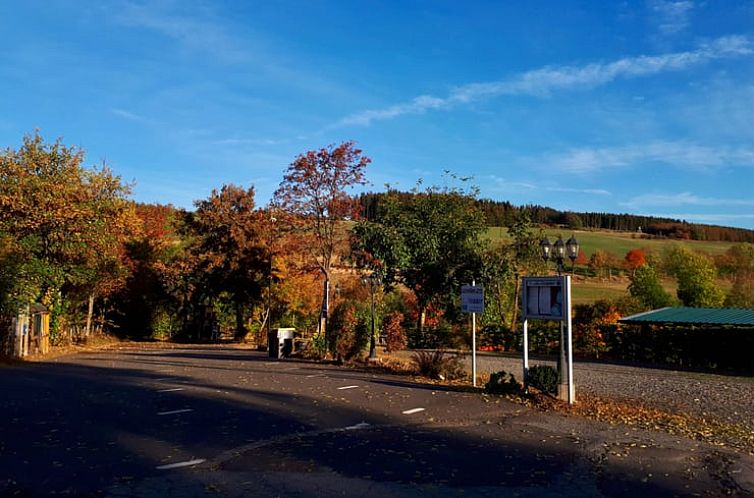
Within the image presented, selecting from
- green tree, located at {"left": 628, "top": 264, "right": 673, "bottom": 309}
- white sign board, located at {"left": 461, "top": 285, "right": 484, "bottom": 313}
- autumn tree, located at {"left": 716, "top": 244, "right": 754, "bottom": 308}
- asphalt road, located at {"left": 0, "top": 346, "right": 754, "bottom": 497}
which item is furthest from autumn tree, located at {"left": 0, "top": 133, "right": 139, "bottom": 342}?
autumn tree, located at {"left": 716, "top": 244, "right": 754, "bottom": 308}

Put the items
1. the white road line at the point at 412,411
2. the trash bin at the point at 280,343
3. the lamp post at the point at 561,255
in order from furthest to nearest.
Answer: the trash bin at the point at 280,343 → the lamp post at the point at 561,255 → the white road line at the point at 412,411

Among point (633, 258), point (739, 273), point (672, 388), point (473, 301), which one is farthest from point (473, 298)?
point (633, 258)

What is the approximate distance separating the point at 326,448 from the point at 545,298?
6705 mm

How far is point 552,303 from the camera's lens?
13.1m

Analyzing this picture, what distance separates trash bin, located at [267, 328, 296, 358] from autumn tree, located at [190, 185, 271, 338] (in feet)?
44.4

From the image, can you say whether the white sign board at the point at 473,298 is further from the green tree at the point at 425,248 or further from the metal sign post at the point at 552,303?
the green tree at the point at 425,248

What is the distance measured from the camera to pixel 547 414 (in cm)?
1139

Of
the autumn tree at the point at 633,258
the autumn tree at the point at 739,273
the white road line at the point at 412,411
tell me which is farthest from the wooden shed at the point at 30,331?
the autumn tree at the point at 633,258

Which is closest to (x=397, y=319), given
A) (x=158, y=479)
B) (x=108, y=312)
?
(x=158, y=479)

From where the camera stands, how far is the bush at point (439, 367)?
17000 millimetres

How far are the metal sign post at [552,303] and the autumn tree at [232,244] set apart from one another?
26003 millimetres

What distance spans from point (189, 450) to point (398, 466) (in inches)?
113

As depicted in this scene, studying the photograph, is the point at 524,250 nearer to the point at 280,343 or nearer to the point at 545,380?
the point at 280,343

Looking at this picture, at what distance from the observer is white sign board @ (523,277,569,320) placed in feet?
42.0
